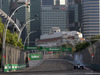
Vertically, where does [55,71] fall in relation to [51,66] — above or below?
above

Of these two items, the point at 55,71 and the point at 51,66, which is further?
the point at 51,66

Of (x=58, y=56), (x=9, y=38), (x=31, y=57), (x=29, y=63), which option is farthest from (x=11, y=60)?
(x=58, y=56)

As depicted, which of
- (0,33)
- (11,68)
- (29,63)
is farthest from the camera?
(29,63)

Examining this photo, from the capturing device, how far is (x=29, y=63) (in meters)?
71.8

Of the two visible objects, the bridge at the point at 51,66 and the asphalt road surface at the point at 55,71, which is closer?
the asphalt road surface at the point at 55,71

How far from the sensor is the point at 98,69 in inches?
1651

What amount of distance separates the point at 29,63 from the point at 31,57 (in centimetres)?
499

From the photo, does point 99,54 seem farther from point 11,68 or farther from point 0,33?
point 0,33

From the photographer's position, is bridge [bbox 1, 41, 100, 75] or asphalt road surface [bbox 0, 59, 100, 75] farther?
bridge [bbox 1, 41, 100, 75]

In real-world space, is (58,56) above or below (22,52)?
below

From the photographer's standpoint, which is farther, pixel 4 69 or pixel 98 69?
pixel 98 69

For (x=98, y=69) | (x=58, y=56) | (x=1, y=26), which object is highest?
(x=1, y=26)

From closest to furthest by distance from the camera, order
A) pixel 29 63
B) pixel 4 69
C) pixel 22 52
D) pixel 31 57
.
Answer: pixel 4 69 → pixel 22 52 → pixel 29 63 → pixel 31 57

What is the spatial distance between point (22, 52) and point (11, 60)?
14080mm
